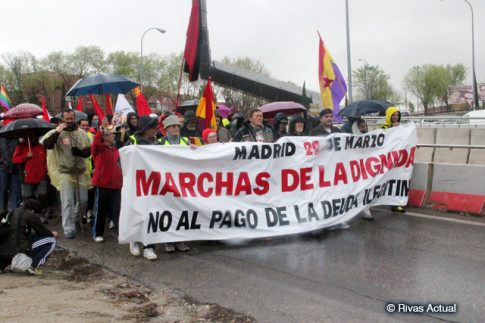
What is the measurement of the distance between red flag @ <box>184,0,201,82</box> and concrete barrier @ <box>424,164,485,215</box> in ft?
15.6

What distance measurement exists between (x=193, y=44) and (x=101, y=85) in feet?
9.82

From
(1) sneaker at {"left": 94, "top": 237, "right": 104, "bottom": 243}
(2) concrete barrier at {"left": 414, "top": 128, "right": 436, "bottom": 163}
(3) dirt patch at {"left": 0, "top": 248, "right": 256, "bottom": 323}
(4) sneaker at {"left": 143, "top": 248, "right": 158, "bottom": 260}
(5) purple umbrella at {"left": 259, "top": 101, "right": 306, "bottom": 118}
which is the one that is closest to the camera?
(3) dirt patch at {"left": 0, "top": 248, "right": 256, "bottom": 323}

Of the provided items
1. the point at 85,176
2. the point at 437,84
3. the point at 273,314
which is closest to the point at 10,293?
the point at 273,314

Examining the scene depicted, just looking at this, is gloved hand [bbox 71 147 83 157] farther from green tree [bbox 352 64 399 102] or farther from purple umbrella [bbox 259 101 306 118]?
green tree [bbox 352 64 399 102]

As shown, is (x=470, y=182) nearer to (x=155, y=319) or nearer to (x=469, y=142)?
(x=155, y=319)

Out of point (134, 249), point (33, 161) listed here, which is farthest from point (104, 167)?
point (33, 161)

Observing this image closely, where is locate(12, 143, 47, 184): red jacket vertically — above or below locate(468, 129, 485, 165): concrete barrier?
below

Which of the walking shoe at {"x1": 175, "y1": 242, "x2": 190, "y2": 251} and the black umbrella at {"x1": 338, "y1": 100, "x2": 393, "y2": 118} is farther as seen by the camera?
the black umbrella at {"x1": 338, "y1": 100, "x2": 393, "y2": 118}

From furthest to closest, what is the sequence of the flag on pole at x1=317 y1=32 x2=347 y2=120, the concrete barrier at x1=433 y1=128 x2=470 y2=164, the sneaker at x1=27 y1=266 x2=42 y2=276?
1. the concrete barrier at x1=433 y1=128 x2=470 y2=164
2. the flag on pole at x1=317 y1=32 x2=347 y2=120
3. the sneaker at x1=27 y1=266 x2=42 y2=276

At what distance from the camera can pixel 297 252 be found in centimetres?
531

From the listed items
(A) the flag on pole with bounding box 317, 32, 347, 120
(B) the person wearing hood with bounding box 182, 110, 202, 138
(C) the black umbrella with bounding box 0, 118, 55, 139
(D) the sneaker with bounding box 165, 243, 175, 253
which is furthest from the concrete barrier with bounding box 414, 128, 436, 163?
(C) the black umbrella with bounding box 0, 118, 55, 139

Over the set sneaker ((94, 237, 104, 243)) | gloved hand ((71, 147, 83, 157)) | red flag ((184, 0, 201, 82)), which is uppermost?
red flag ((184, 0, 201, 82))

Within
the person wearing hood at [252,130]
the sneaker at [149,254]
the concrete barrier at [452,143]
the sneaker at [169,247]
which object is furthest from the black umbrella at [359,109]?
the concrete barrier at [452,143]

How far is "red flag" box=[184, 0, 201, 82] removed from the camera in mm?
7227
